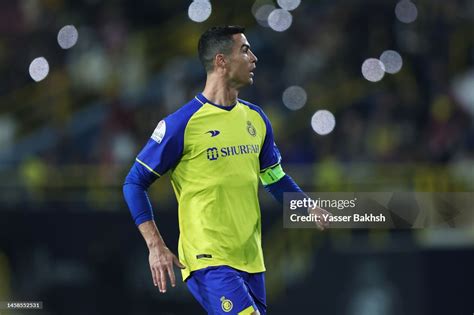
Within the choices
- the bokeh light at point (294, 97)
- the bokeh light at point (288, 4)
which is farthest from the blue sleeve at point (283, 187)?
the bokeh light at point (288, 4)

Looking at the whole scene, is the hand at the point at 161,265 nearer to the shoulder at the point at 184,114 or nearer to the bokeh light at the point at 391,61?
the shoulder at the point at 184,114

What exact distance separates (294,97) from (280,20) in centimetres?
167

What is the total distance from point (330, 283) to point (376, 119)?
104 inches

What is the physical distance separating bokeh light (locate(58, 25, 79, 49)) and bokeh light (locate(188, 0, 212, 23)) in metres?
1.68

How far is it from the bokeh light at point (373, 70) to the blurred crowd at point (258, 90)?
79mm

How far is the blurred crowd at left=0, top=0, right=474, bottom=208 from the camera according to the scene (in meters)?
9.95

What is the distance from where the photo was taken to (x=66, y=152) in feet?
36.3

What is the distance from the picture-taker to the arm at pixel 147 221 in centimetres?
460

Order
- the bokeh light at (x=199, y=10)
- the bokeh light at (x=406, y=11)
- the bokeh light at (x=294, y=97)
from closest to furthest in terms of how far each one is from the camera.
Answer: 1. the bokeh light at (x=294, y=97)
2. the bokeh light at (x=406, y=11)
3. the bokeh light at (x=199, y=10)

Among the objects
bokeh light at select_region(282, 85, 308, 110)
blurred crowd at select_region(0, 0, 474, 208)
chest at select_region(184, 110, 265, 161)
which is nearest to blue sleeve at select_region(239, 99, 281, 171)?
chest at select_region(184, 110, 265, 161)

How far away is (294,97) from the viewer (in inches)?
447

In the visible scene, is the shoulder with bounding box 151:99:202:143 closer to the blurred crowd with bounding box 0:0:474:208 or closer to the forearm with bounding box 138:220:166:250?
the forearm with bounding box 138:220:166:250

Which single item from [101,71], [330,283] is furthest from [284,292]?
[101,71]

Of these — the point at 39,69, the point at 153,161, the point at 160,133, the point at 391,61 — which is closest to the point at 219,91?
the point at 160,133
